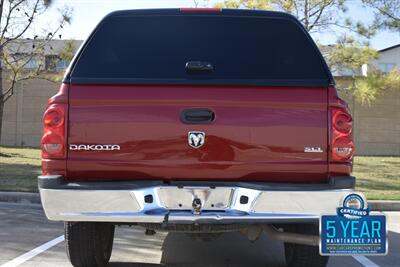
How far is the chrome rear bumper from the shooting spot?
4016 mm

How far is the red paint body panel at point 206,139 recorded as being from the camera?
163 inches

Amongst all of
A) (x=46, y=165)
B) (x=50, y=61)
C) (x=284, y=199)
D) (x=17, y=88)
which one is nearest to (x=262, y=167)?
(x=284, y=199)

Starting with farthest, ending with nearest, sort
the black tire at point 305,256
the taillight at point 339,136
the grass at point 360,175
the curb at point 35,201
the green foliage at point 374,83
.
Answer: the green foliage at point 374,83 → the grass at point 360,175 → the curb at point 35,201 → the black tire at point 305,256 → the taillight at point 339,136

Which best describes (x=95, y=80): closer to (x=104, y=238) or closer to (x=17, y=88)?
(x=104, y=238)

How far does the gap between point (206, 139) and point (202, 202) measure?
0.46 meters

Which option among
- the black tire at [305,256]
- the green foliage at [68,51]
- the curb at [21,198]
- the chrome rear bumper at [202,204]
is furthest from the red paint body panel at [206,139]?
the green foliage at [68,51]

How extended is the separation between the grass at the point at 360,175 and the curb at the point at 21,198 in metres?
0.49

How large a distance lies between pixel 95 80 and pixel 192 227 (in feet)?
4.27

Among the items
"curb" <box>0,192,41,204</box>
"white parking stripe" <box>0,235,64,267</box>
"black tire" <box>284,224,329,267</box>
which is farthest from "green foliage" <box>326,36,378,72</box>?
"black tire" <box>284,224,329,267</box>

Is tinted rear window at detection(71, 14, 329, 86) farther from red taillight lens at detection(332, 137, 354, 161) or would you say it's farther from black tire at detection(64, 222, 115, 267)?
black tire at detection(64, 222, 115, 267)

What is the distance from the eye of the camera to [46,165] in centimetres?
421

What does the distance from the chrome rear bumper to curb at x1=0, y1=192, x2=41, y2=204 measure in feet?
20.7

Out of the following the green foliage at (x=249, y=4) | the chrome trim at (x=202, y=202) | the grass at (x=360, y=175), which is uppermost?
the green foliage at (x=249, y=4)

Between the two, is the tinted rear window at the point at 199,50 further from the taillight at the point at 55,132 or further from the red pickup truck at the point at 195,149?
the taillight at the point at 55,132
